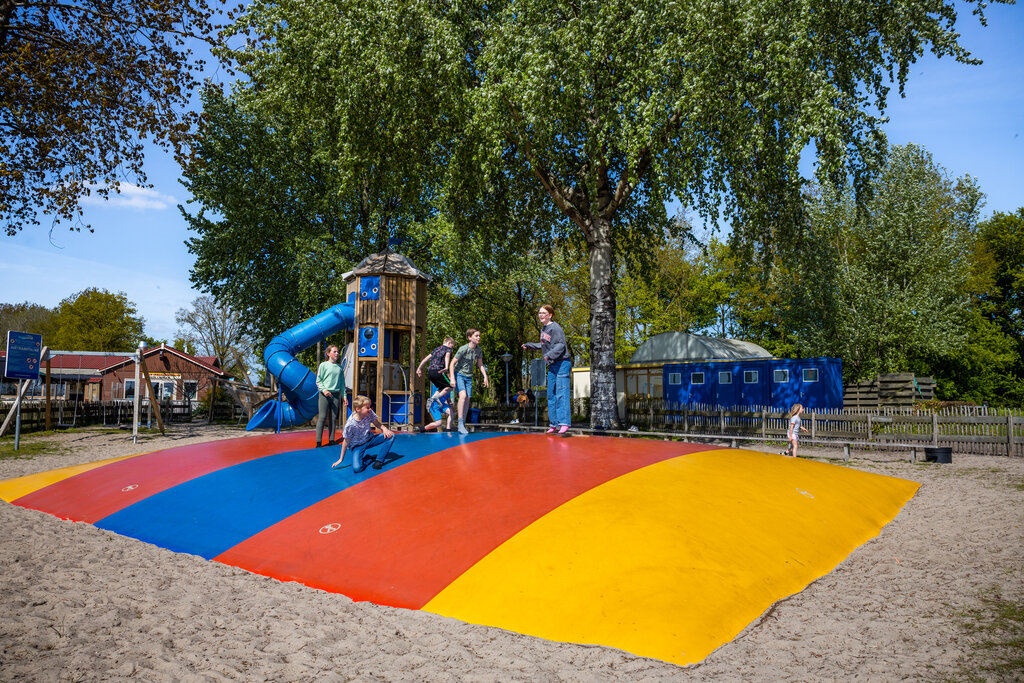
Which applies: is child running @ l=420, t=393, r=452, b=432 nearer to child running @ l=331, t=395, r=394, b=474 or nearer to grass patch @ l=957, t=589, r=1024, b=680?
→ child running @ l=331, t=395, r=394, b=474

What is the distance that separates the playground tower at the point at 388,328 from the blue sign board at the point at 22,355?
1025 cm

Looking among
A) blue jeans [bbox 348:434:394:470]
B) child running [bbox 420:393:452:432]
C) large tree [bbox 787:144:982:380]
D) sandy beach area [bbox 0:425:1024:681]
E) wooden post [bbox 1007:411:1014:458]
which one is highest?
large tree [bbox 787:144:982:380]

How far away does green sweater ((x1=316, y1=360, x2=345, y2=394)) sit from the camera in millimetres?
9438

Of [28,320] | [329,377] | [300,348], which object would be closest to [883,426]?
[329,377]

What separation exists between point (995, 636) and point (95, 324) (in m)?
66.8

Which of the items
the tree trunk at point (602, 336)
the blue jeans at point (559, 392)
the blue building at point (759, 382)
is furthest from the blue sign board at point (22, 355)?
the blue building at point (759, 382)

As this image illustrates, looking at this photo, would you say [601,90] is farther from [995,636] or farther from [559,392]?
[995,636]

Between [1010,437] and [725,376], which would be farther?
[725,376]

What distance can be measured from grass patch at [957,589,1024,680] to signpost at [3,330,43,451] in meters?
20.6

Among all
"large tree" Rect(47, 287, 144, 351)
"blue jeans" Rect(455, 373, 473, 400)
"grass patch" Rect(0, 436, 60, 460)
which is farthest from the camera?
"large tree" Rect(47, 287, 144, 351)

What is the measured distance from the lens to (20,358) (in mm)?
17469

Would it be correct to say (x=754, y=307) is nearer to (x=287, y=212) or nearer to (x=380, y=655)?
(x=287, y=212)

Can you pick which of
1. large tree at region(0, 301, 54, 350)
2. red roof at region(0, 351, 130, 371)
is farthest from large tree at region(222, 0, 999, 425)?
large tree at region(0, 301, 54, 350)

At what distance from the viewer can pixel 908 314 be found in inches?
1072
